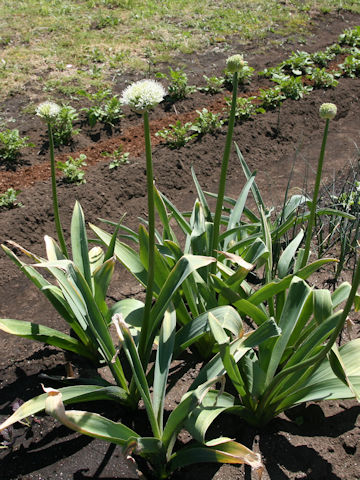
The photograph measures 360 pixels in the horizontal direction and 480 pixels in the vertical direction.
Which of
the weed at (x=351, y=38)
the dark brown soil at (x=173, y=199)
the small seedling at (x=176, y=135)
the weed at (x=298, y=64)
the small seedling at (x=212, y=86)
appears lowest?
the dark brown soil at (x=173, y=199)

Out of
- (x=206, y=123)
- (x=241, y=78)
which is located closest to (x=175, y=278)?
(x=206, y=123)

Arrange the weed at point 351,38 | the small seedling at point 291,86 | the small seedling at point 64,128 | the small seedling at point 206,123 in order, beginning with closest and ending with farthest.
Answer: the small seedling at point 64,128 → the small seedling at point 206,123 → the small seedling at point 291,86 → the weed at point 351,38

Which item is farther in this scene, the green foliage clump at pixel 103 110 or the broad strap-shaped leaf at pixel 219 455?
the green foliage clump at pixel 103 110

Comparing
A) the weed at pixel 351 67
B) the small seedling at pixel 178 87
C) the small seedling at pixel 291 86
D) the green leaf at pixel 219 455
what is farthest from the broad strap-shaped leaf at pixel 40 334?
the weed at pixel 351 67

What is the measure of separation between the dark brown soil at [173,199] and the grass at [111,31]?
449mm

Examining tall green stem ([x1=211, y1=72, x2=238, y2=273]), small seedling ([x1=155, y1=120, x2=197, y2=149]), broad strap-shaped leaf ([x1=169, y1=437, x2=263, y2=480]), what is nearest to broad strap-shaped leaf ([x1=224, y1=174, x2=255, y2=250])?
tall green stem ([x1=211, y1=72, x2=238, y2=273])

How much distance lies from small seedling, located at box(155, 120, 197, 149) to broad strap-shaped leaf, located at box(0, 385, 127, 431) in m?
3.14

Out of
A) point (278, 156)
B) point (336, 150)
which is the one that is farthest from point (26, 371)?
point (336, 150)

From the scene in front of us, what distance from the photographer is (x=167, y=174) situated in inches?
181

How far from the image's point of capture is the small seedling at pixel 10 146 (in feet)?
15.0

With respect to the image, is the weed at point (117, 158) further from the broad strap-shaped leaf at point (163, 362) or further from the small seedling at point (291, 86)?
the broad strap-shaped leaf at point (163, 362)

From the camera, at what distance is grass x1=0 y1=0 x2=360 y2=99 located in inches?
249

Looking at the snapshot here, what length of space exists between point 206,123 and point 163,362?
3.35m

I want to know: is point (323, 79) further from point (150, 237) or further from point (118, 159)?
point (150, 237)
